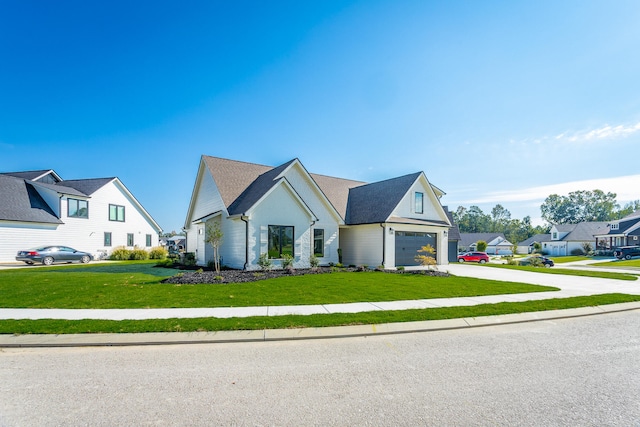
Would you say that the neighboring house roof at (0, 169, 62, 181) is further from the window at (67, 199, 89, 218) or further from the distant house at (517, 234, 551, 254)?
the distant house at (517, 234, 551, 254)

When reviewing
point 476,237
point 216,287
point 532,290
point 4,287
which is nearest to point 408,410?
point 216,287

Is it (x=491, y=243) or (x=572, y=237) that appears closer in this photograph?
(x=572, y=237)

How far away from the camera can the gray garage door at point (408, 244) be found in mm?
21547

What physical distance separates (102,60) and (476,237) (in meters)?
81.5

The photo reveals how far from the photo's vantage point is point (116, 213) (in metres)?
31.8

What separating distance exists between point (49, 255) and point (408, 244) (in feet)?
85.9

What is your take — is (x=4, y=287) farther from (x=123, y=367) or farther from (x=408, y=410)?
(x=408, y=410)

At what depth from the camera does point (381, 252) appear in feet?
67.3

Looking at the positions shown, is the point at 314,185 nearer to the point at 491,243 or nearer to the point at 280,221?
the point at 280,221

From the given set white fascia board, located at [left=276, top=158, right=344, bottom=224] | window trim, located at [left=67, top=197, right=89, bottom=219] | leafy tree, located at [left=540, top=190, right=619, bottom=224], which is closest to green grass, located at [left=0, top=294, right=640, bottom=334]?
white fascia board, located at [left=276, top=158, right=344, bottom=224]

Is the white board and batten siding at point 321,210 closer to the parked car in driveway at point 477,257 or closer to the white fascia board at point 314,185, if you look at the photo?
the white fascia board at point 314,185

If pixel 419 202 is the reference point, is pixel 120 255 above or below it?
below

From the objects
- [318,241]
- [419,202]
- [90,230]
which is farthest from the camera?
[90,230]

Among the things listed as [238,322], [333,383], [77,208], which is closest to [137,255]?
[77,208]
